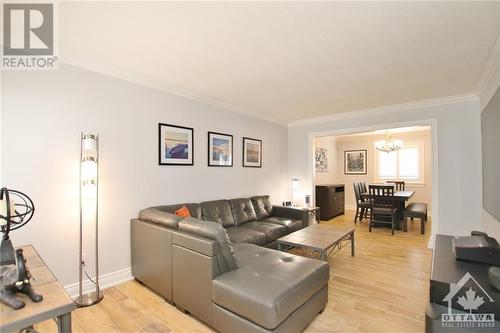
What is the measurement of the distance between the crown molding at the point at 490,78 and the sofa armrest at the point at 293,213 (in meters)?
2.81

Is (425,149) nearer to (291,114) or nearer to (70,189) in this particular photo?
(291,114)

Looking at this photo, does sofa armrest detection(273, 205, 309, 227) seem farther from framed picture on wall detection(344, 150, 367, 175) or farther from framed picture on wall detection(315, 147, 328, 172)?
framed picture on wall detection(344, 150, 367, 175)

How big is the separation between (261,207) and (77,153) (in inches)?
112

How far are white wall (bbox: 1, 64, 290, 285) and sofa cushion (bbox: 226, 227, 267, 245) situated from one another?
86cm

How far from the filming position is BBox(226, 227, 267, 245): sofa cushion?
302cm

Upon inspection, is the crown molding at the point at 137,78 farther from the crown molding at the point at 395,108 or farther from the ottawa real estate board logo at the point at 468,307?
the ottawa real estate board logo at the point at 468,307

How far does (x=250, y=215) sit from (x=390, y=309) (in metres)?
2.28

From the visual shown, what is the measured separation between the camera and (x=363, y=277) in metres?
2.93

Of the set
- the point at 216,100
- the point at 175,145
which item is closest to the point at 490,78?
the point at 216,100

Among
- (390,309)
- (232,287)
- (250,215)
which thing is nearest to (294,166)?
(250,215)

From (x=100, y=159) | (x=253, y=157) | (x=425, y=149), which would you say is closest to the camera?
(x=100, y=159)

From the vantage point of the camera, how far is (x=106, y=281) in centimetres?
269

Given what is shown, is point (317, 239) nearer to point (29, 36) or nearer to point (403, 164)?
point (29, 36)

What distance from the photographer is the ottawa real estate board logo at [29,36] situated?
1.82 meters
